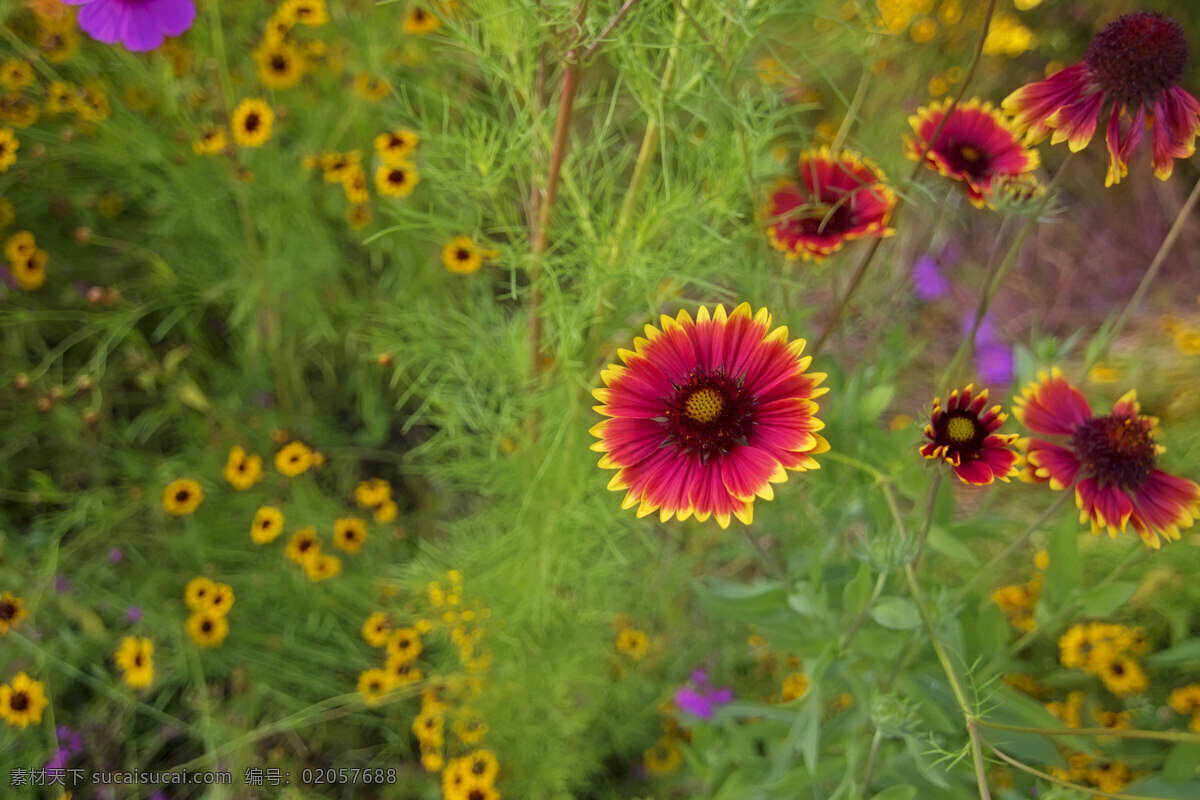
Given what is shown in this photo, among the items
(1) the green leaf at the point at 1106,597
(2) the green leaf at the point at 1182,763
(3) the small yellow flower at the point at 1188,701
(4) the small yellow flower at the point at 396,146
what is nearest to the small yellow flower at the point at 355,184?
(4) the small yellow flower at the point at 396,146

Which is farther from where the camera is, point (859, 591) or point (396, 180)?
point (396, 180)

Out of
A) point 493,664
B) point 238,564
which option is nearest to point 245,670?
point 238,564

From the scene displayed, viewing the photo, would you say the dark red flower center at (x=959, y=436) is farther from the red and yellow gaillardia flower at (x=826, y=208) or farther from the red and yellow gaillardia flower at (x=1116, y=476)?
the red and yellow gaillardia flower at (x=826, y=208)

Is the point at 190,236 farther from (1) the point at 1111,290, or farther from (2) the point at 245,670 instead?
(1) the point at 1111,290

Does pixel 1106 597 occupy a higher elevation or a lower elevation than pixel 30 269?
lower

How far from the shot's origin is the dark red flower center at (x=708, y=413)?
0.75m

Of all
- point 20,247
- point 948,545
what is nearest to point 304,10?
A: point 20,247

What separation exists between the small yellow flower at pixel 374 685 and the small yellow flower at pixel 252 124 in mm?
1032

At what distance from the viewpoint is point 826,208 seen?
1004mm

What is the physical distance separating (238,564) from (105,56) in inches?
47.4

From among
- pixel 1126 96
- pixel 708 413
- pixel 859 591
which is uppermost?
pixel 1126 96

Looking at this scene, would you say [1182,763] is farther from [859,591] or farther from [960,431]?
[960,431]

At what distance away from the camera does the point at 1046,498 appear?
1782 mm

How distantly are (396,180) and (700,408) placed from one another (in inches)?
33.6
